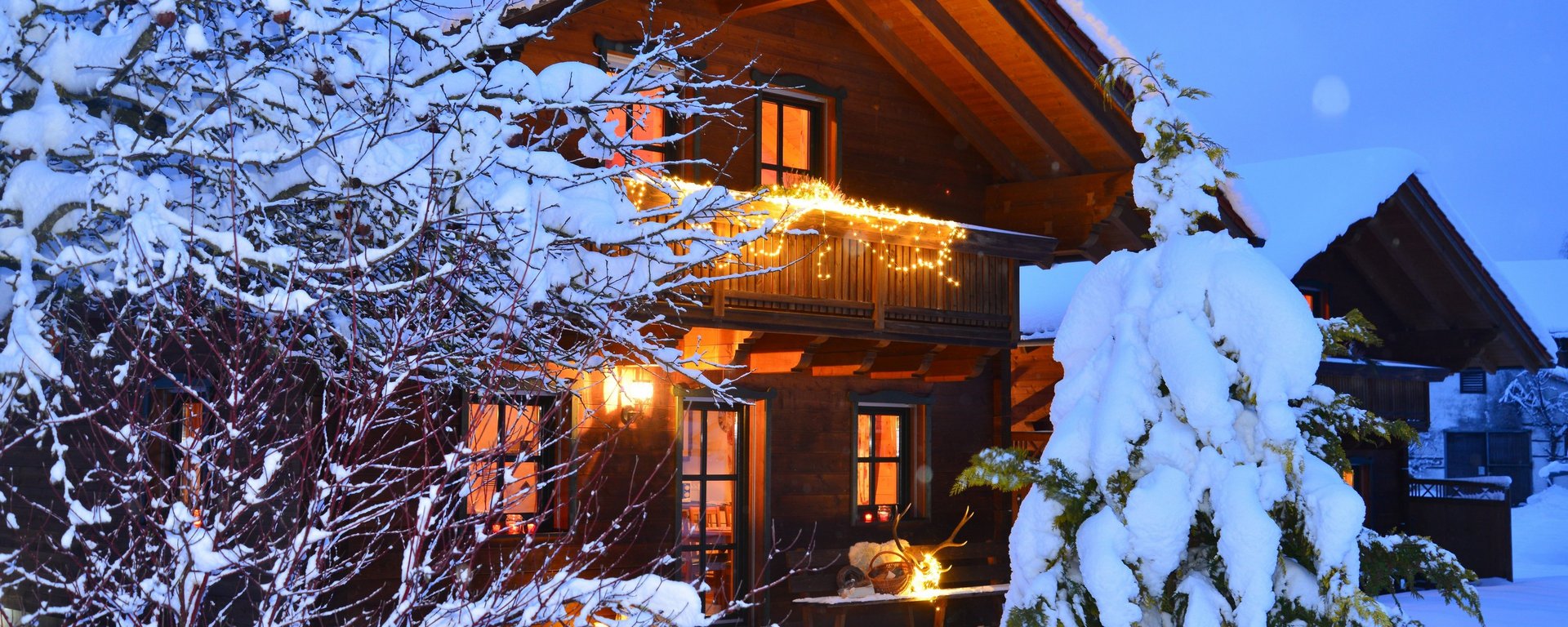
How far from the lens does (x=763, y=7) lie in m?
13.8

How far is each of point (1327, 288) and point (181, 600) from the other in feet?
68.3

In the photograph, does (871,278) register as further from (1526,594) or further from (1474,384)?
(1474,384)

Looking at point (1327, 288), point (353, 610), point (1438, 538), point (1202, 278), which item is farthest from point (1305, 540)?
point (1438, 538)

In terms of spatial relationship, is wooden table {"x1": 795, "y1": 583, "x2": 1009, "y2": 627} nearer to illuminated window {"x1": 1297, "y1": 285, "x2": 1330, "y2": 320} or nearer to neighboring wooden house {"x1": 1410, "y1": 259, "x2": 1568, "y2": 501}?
illuminated window {"x1": 1297, "y1": 285, "x2": 1330, "y2": 320}

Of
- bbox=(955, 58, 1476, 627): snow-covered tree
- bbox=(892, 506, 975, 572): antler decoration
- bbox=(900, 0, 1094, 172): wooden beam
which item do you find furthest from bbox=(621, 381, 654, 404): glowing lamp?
bbox=(955, 58, 1476, 627): snow-covered tree

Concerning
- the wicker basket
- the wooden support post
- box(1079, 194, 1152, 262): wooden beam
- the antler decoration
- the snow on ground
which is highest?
box(1079, 194, 1152, 262): wooden beam

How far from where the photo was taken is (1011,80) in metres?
14.5

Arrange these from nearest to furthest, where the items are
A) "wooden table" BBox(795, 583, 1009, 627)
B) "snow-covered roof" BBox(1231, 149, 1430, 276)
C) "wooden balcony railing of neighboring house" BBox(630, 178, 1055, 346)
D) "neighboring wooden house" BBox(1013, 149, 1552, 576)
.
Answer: "wooden balcony railing of neighboring house" BBox(630, 178, 1055, 346)
"wooden table" BBox(795, 583, 1009, 627)
"snow-covered roof" BBox(1231, 149, 1430, 276)
"neighboring wooden house" BBox(1013, 149, 1552, 576)

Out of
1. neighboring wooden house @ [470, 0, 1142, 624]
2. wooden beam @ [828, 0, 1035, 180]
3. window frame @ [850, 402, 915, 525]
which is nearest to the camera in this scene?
neighboring wooden house @ [470, 0, 1142, 624]

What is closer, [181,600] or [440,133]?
[181,600]

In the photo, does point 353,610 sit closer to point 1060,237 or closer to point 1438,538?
point 1060,237

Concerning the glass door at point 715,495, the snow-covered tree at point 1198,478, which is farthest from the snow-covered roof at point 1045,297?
the snow-covered tree at point 1198,478

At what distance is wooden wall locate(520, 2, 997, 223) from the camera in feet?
44.5

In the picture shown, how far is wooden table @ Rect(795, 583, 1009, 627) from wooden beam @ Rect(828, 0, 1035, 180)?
176 inches
